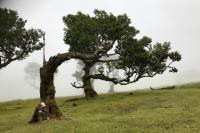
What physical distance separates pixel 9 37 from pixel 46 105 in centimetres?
3083

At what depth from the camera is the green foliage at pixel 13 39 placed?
65.4 m

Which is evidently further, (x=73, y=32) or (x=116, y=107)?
(x=73, y=32)

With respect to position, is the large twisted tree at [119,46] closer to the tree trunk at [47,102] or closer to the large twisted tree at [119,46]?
the large twisted tree at [119,46]

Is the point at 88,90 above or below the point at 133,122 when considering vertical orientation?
above

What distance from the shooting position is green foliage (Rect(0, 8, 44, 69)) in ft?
214

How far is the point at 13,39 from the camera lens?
216 ft

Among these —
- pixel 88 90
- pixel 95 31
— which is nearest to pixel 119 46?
pixel 95 31

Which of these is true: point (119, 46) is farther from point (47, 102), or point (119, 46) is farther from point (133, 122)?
point (133, 122)

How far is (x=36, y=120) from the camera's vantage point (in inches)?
1458

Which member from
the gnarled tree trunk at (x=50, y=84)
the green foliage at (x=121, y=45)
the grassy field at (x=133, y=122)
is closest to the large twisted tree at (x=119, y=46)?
the green foliage at (x=121, y=45)

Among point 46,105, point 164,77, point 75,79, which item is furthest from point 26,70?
point 46,105

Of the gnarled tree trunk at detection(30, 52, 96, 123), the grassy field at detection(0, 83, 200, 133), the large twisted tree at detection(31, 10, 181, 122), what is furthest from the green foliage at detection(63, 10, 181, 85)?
the gnarled tree trunk at detection(30, 52, 96, 123)

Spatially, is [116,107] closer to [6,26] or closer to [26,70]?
[6,26]

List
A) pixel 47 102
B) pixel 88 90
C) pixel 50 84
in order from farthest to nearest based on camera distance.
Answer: pixel 88 90 < pixel 50 84 < pixel 47 102
